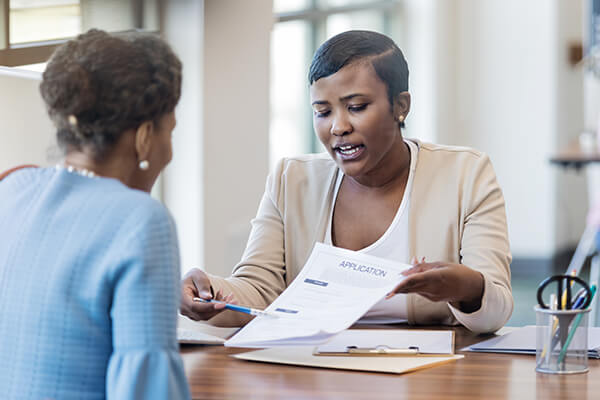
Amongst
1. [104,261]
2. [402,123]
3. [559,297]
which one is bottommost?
[559,297]

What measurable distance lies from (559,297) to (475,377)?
18cm

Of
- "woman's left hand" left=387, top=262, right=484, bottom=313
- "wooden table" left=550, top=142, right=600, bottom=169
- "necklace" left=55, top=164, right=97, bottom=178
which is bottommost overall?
"woman's left hand" left=387, top=262, right=484, bottom=313

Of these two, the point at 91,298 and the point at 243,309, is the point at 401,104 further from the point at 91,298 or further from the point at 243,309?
the point at 91,298

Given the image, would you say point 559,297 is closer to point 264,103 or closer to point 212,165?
point 212,165

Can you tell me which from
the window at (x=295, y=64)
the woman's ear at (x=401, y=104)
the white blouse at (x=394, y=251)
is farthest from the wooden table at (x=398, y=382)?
the window at (x=295, y=64)

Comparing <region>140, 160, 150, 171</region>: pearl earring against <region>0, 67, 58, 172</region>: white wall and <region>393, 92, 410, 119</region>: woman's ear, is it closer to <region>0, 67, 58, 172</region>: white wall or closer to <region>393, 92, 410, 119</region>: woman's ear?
<region>393, 92, 410, 119</region>: woman's ear

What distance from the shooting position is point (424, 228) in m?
1.73

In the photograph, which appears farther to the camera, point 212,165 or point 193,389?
point 212,165

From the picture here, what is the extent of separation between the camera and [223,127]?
10.3ft

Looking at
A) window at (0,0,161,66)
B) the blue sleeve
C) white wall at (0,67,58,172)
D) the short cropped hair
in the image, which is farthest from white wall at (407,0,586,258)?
the blue sleeve

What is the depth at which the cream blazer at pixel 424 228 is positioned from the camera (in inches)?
64.0

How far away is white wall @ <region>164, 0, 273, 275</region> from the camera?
3010 mm

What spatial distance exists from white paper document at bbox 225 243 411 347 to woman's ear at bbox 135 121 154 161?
386 millimetres

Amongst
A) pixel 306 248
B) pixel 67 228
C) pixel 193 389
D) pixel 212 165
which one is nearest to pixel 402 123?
pixel 306 248
